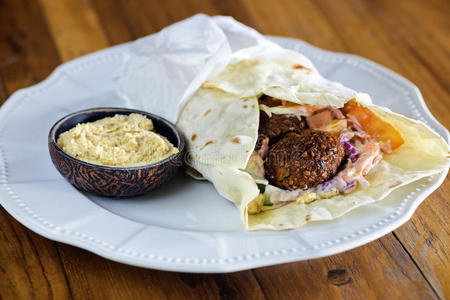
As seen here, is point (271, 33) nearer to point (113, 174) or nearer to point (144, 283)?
point (113, 174)

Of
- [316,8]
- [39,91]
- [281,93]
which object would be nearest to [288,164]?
[281,93]

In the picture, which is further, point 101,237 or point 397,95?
point 397,95

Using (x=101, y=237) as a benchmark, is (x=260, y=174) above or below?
above

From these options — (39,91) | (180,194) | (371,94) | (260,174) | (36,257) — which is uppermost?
(371,94)

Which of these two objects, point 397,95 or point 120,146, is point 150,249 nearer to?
point 120,146

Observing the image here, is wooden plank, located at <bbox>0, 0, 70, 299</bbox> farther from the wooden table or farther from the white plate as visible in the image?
the white plate

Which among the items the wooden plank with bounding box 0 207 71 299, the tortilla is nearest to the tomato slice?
the tortilla

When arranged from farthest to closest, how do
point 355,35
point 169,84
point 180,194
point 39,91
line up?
point 355,35, point 39,91, point 169,84, point 180,194
